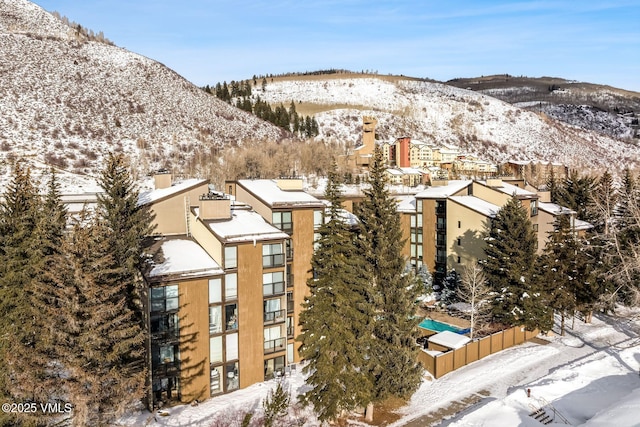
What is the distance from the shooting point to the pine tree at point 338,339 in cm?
2200

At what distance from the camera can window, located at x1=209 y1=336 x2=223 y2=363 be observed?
2527 cm

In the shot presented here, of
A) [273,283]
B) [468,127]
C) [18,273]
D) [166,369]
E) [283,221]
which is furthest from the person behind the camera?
[468,127]

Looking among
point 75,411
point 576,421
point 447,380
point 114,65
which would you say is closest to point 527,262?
point 447,380

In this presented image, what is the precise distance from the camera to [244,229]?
27.0 meters

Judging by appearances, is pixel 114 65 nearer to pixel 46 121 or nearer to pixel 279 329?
pixel 46 121

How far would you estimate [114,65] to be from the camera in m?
114

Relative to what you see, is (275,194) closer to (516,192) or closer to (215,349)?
(215,349)

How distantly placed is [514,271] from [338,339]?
17524 mm

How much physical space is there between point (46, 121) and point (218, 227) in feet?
258

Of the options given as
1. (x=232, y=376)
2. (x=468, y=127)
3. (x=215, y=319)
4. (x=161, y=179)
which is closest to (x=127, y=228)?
(x=161, y=179)

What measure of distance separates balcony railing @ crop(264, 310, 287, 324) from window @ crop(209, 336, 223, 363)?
3.27m

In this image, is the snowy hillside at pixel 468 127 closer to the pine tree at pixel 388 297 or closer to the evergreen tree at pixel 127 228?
the pine tree at pixel 388 297

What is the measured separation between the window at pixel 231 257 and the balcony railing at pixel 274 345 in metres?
5.73

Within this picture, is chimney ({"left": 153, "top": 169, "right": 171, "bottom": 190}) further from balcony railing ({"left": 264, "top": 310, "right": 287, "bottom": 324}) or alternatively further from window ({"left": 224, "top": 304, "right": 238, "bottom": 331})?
balcony railing ({"left": 264, "top": 310, "right": 287, "bottom": 324})
